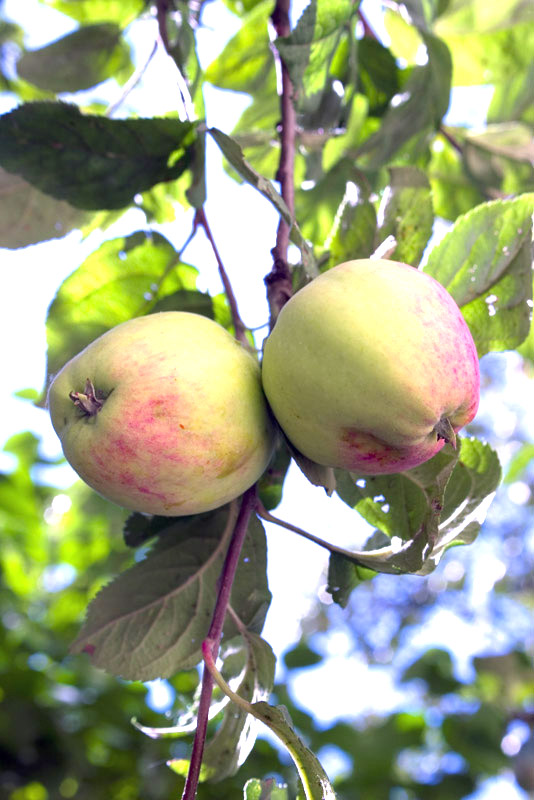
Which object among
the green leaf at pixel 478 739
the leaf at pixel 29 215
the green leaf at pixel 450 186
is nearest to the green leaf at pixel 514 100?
the green leaf at pixel 450 186

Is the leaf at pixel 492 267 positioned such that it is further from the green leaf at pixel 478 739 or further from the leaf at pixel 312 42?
the green leaf at pixel 478 739

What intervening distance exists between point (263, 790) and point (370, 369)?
543 mm

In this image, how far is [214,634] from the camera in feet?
3.14

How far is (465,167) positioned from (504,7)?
1.17 ft

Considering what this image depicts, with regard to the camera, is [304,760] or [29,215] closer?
[304,760]

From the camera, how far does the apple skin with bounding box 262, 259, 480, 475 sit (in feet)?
2.77

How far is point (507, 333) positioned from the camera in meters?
1.13

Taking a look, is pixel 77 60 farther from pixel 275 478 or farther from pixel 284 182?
pixel 275 478

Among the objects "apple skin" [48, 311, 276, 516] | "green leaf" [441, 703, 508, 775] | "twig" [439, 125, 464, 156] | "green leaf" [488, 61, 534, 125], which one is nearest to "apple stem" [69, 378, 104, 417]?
"apple skin" [48, 311, 276, 516]

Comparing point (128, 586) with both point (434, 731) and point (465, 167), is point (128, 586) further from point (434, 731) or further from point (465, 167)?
point (434, 731)

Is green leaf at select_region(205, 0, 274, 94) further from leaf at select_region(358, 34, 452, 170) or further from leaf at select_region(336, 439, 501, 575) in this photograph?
leaf at select_region(336, 439, 501, 575)

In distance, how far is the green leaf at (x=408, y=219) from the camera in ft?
3.77

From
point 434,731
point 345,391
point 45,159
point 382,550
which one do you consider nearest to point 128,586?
point 382,550

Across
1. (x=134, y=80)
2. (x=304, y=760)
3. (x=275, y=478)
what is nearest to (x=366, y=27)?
(x=134, y=80)
